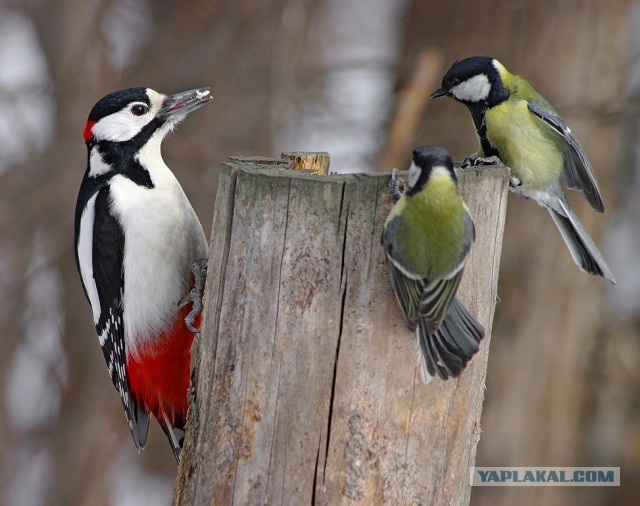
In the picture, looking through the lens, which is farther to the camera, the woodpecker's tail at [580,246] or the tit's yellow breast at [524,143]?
the tit's yellow breast at [524,143]

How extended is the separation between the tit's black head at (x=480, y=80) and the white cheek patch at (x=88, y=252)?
1535 mm

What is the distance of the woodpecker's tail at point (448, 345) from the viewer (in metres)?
2.58

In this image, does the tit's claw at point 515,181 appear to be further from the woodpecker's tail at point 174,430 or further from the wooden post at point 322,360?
the woodpecker's tail at point 174,430

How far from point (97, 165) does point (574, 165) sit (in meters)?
2.05

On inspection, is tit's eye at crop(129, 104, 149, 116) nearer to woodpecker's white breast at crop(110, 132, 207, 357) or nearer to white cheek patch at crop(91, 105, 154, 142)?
white cheek patch at crop(91, 105, 154, 142)

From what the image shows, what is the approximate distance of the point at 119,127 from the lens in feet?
12.7

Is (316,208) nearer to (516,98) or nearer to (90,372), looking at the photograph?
(516,98)

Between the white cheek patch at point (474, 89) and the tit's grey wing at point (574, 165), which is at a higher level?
the white cheek patch at point (474, 89)

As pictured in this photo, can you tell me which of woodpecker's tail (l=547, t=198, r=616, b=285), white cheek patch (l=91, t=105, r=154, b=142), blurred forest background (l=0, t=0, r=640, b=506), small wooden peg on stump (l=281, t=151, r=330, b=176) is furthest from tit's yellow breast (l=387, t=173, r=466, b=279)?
blurred forest background (l=0, t=0, r=640, b=506)

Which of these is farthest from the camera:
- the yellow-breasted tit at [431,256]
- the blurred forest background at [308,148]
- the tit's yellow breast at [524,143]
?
the blurred forest background at [308,148]

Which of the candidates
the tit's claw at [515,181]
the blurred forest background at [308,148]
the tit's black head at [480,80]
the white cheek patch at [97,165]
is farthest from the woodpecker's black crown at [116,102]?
the blurred forest background at [308,148]

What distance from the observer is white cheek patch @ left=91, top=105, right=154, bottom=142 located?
3.87 meters

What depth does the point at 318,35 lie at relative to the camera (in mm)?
7301

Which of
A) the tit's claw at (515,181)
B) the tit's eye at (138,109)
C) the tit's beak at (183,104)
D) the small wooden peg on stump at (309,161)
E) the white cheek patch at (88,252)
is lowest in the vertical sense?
the white cheek patch at (88,252)
